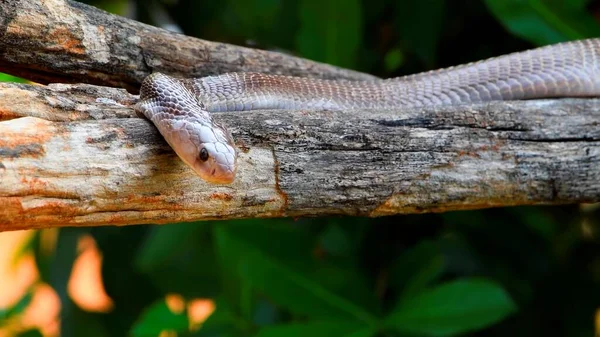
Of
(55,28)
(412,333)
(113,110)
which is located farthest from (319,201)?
(412,333)

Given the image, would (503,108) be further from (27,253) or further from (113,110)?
(27,253)

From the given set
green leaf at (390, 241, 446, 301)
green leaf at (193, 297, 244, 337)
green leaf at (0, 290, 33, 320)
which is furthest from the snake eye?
green leaf at (0, 290, 33, 320)

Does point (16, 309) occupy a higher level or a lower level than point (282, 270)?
lower

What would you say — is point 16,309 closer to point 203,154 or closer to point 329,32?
point 329,32

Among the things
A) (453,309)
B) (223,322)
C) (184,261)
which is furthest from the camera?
(184,261)

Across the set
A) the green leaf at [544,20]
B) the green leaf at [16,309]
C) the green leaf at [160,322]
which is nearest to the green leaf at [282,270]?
the green leaf at [160,322]

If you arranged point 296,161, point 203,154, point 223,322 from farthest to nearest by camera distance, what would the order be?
point 223,322 → point 296,161 → point 203,154

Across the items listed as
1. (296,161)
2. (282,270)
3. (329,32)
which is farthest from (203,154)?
(329,32)
